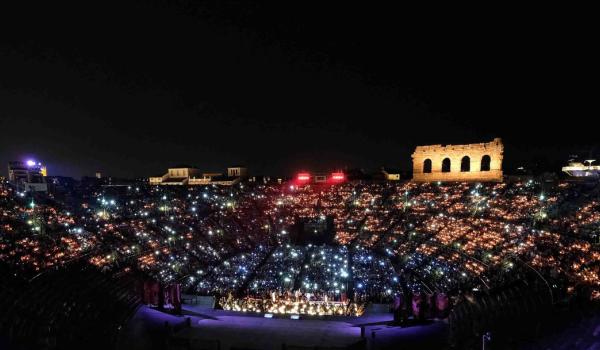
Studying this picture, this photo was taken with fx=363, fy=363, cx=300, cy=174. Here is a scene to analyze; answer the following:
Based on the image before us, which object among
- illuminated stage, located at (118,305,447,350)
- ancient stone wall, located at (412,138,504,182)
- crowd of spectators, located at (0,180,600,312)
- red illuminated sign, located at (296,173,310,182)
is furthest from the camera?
red illuminated sign, located at (296,173,310,182)

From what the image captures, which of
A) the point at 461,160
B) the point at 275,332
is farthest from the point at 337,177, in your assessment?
the point at 275,332

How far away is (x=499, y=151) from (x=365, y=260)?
28362 millimetres

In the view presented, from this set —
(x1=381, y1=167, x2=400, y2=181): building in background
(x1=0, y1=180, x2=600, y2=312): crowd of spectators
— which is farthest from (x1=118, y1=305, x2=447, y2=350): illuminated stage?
(x1=381, y1=167, x2=400, y2=181): building in background

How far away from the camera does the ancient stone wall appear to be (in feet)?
165

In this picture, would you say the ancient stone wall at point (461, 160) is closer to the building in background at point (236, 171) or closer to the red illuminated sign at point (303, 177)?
the red illuminated sign at point (303, 177)

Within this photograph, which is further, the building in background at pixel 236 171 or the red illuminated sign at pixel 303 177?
the building in background at pixel 236 171

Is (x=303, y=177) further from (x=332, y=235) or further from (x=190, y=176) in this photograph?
(x=190, y=176)

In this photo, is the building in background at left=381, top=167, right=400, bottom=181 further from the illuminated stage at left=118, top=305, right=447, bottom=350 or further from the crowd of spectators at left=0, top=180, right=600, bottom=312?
the illuminated stage at left=118, top=305, right=447, bottom=350

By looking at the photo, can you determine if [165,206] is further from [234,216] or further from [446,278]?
[446,278]

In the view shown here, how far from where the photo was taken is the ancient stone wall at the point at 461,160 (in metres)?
50.2

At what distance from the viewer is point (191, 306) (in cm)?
2508

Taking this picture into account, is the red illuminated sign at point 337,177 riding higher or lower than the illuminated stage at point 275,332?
higher

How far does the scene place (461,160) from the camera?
53.4 meters

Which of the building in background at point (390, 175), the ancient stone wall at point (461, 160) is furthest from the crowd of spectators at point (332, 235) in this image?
the building in background at point (390, 175)
